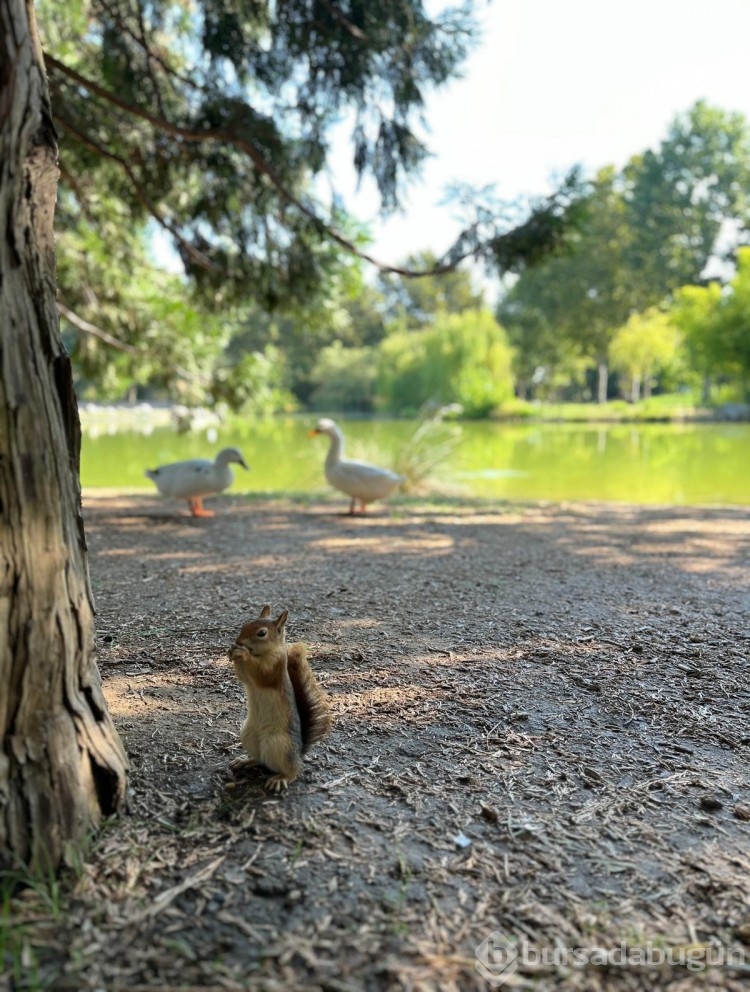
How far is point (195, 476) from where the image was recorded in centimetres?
633

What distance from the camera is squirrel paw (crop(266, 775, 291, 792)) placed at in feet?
6.21

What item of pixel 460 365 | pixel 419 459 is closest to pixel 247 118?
pixel 419 459

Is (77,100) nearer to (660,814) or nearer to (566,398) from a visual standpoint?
(660,814)

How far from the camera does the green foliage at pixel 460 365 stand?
34.9 meters

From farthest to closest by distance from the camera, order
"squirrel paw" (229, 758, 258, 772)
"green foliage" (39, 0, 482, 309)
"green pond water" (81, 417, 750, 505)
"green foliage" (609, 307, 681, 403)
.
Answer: "green foliage" (609, 307, 681, 403) < "green pond water" (81, 417, 750, 505) < "green foliage" (39, 0, 482, 309) < "squirrel paw" (229, 758, 258, 772)

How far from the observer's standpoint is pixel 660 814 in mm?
1849

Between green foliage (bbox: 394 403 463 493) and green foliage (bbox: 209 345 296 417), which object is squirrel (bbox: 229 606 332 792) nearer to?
green foliage (bbox: 209 345 296 417)

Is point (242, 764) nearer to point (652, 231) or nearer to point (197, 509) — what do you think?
point (197, 509)

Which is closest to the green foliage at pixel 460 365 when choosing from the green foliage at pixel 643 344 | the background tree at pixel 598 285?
the green foliage at pixel 643 344

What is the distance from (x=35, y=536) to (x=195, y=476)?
4820 mm

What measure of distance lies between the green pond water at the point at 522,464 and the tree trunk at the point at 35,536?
26.1 feet

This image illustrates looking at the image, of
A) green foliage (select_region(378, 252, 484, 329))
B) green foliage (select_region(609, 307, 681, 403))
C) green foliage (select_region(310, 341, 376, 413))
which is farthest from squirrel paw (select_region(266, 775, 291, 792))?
green foliage (select_region(378, 252, 484, 329))

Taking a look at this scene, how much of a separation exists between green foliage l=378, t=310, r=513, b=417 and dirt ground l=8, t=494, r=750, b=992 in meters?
30.8

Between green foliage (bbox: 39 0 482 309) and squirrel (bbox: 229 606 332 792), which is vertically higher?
green foliage (bbox: 39 0 482 309)
